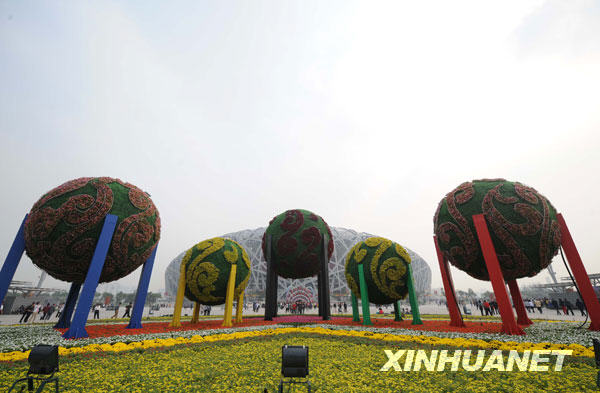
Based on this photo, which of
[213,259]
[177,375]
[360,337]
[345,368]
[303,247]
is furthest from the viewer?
[303,247]

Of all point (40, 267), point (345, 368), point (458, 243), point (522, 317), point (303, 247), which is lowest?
point (345, 368)

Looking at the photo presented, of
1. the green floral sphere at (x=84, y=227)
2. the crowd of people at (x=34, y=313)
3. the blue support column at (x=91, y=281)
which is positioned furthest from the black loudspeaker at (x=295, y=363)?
the crowd of people at (x=34, y=313)

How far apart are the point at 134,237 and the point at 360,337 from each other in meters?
9.12

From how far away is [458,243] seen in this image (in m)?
9.76

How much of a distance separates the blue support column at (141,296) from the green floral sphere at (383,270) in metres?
10.4

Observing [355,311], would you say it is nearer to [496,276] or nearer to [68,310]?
[496,276]

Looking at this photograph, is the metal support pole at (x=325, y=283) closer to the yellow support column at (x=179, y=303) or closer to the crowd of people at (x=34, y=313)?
the yellow support column at (x=179, y=303)

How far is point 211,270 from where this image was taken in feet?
42.3

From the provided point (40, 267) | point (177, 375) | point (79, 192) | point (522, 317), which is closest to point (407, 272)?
point (522, 317)

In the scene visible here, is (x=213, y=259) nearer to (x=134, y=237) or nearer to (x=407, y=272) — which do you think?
(x=134, y=237)

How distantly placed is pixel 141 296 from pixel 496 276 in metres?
14.6

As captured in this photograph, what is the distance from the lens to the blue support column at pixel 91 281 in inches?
330

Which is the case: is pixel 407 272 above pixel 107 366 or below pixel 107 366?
above

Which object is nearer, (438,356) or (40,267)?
(438,356)
